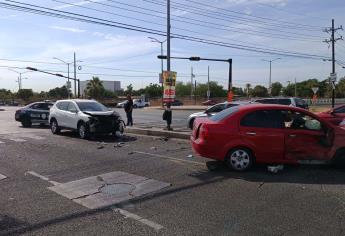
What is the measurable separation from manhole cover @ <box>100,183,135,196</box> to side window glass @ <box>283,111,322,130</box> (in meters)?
3.78

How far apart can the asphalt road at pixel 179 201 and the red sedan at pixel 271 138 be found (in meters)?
0.35

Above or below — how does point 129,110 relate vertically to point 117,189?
above

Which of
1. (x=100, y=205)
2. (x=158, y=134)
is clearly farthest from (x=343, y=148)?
(x=158, y=134)

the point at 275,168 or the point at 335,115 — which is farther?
the point at 335,115

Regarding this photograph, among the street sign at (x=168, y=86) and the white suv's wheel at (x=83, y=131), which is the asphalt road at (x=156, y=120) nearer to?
the street sign at (x=168, y=86)

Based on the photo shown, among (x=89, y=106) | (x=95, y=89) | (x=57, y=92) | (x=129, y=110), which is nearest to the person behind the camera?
(x=89, y=106)

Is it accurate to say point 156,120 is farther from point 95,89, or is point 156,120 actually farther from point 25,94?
point 25,94

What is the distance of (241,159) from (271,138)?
800 millimetres

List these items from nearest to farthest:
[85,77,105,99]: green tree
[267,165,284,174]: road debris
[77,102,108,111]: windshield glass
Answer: [267,165,284,174]: road debris < [77,102,108,111]: windshield glass < [85,77,105,99]: green tree

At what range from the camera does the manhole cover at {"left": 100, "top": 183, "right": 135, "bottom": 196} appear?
8078 mm

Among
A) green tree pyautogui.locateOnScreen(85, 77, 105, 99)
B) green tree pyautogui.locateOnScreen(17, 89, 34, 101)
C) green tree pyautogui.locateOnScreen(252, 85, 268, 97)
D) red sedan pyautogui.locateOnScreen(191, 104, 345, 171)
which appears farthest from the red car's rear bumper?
green tree pyautogui.locateOnScreen(252, 85, 268, 97)

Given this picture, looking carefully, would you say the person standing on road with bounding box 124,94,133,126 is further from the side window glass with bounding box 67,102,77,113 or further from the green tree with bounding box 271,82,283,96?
the green tree with bounding box 271,82,283,96

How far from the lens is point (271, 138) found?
9688mm

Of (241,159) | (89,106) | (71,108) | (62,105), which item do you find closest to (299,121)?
(241,159)
